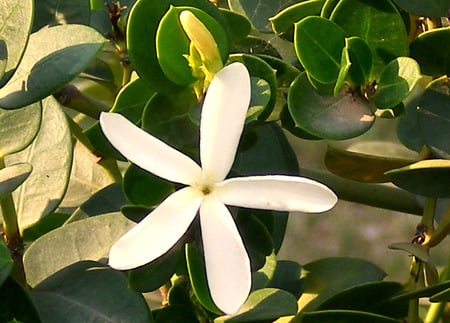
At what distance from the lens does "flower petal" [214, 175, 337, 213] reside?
0.46 m

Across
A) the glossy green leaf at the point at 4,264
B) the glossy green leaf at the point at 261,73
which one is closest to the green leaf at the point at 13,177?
the glossy green leaf at the point at 4,264

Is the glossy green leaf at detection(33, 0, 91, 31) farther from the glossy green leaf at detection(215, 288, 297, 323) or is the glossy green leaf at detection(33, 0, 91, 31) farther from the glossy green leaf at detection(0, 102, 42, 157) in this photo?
the glossy green leaf at detection(215, 288, 297, 323)

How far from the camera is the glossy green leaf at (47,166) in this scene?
0.59 metres

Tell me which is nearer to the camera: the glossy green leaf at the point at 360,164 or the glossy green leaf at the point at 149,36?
the glossy green leaf at the point at 149,36

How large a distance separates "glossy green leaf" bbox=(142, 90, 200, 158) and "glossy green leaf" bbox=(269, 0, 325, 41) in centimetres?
8

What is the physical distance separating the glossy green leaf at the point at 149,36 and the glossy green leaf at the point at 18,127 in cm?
7

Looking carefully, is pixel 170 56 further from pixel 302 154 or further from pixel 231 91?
pixel 302 154

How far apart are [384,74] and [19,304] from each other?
0.84 feet

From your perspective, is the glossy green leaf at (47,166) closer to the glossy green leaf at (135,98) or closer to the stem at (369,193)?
the glossy green leaf at (135,98)

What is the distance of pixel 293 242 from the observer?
2359 mm

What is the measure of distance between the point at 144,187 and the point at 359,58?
0.52 ft

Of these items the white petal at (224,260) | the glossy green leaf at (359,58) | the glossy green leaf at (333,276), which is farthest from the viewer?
the glossy green leaf at (333,276)

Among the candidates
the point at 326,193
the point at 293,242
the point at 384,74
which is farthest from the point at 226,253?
the point at 293,242

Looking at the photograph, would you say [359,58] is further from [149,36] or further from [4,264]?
[4,264]
